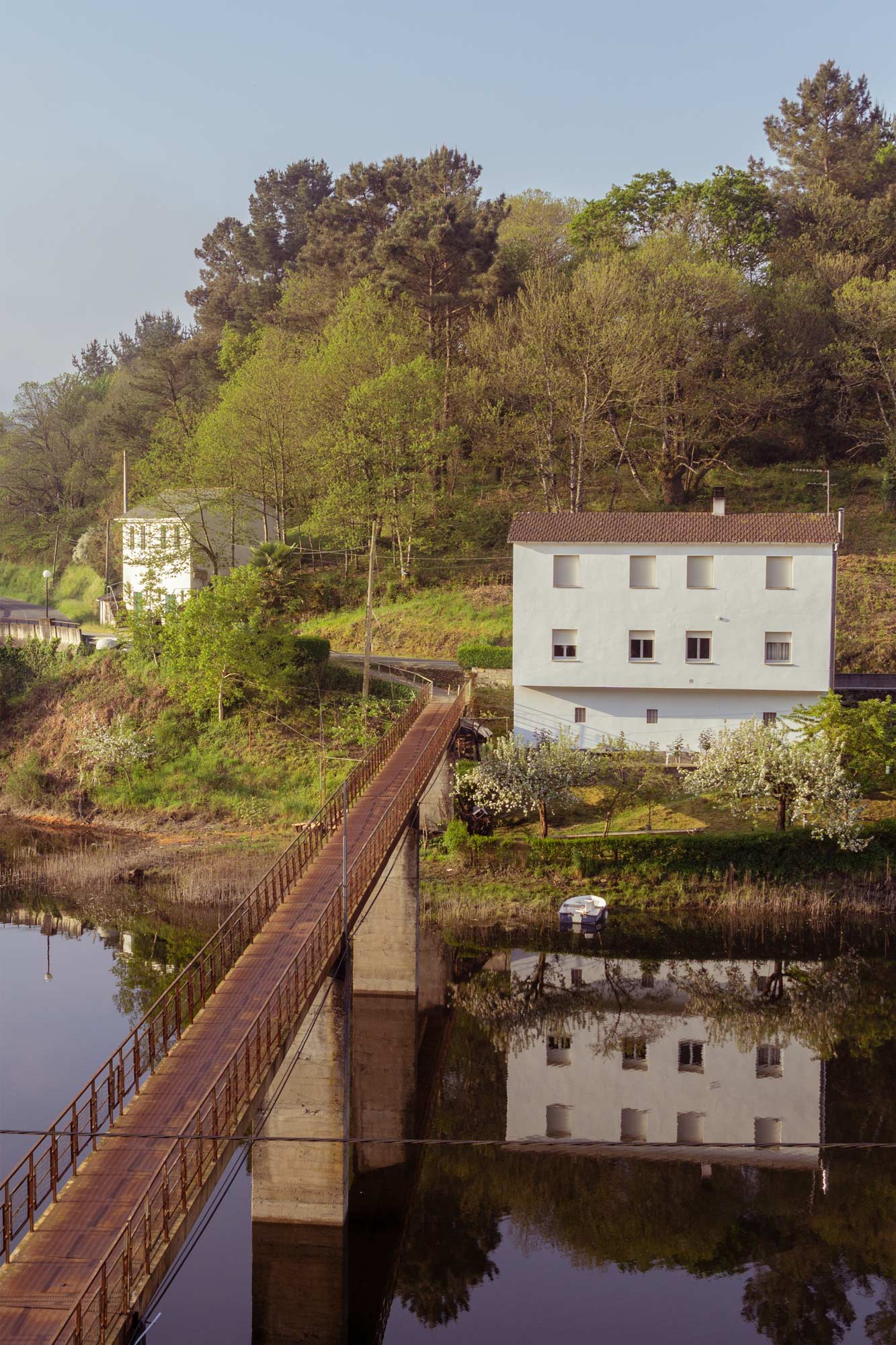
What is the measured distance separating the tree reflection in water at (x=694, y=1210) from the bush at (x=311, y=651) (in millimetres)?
23824

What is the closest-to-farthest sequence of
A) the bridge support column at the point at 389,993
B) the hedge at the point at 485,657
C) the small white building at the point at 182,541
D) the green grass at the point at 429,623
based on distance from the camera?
1. the bridge support column at the point at 389,993
2. the hedge at the point at 485,657
3. the green grass at the point at 429,623
4. the small white building at the point at 182,541

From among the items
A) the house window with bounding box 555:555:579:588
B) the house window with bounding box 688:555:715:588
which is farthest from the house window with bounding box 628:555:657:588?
the house window with bounding box 555:555:579:588

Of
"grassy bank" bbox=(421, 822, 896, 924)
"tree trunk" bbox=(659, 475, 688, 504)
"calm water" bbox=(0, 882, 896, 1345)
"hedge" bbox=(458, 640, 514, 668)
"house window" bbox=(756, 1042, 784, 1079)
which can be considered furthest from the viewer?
"tree trunk" bbox=(659, 475, 688, 504)

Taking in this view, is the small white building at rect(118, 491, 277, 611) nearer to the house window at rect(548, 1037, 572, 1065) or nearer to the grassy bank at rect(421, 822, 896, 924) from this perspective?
the grassy bank at rect(421, 822, 896, 924)

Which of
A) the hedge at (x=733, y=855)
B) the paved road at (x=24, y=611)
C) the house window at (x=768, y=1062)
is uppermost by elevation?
the paved road at (x=24, y=611)

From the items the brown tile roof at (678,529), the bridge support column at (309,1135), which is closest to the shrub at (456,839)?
the brown tile roof at (678,529)

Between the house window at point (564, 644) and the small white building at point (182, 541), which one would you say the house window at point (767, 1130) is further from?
the small white building at point (182, 541)

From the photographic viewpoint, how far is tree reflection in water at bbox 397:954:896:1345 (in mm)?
18969

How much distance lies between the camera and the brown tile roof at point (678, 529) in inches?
1704

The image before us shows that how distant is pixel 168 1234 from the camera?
1379 cm

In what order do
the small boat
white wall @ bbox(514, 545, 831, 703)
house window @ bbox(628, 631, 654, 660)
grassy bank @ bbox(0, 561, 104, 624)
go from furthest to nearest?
1. grassy bank @ bbox(0, 561, 104, 624)
2. house window @ bbox(628, 631, 654, 660)
3. white wall @ bbox(514, 545, 831, 703)
4. the small boat

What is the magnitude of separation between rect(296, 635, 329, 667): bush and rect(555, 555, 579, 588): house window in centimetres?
1112

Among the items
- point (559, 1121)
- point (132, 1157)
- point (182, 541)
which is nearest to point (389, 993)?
point (559, 1121)

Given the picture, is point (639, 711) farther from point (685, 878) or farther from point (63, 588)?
point (63, 588)
